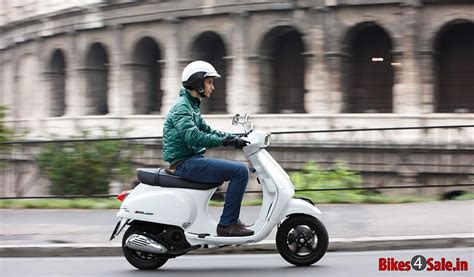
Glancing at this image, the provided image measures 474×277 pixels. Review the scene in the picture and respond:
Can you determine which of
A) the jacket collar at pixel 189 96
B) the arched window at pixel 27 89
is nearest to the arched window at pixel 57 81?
the arched window at pixel 27 89

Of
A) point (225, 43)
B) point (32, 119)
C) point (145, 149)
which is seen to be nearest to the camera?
point (145, 149)

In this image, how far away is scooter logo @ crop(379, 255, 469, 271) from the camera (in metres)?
8.19

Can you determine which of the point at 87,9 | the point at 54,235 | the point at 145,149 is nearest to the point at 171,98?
the point at 87,9

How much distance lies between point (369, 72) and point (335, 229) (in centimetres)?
1934

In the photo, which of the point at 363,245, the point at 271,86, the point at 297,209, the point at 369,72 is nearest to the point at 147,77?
the point at 271,86

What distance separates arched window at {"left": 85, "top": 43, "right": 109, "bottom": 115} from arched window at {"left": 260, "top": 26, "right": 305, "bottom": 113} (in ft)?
27.7

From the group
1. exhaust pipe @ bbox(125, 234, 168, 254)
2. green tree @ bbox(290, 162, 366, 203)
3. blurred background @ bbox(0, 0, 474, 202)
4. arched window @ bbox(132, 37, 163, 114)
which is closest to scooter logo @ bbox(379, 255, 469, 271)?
exhaust pipe @ bbox(125, 234, 168, 254)

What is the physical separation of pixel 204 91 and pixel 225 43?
900 inches

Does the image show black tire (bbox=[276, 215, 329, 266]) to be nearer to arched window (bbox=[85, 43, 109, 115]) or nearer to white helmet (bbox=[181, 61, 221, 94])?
white helmet (bbox=[181, 61, 221, 94])

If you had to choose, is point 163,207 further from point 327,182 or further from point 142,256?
point 327,182

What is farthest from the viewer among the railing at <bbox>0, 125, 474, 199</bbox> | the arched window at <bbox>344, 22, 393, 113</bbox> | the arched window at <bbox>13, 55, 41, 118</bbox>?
the arched window at <bbox>13, 55, 41, 118</bbox>

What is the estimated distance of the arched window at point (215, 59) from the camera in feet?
106

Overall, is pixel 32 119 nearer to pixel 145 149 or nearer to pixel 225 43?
pixel 225 43

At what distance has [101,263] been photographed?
920 centimetres
